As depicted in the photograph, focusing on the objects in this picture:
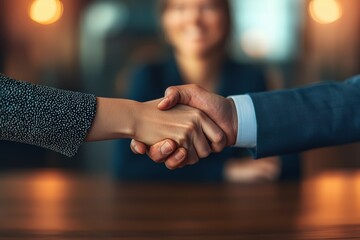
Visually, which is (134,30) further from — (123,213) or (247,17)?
(123,213)

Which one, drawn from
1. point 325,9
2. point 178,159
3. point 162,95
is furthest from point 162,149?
point 325,9

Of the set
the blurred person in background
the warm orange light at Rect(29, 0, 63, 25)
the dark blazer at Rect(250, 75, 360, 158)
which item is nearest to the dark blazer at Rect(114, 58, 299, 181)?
the blurred person in background

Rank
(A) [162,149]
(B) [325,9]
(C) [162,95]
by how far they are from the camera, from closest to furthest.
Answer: (A) [162,149]
(C) [162,95]
(B) [325,9]

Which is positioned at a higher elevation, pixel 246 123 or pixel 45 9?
pixel 45 9

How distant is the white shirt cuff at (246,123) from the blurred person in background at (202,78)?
0.65 meters

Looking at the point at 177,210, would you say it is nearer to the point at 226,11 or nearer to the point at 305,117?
the point at 305,117

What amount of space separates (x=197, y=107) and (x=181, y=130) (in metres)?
0.05

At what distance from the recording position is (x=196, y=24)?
1962mm

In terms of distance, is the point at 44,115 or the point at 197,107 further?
the point at 197,107

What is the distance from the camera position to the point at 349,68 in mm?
4410

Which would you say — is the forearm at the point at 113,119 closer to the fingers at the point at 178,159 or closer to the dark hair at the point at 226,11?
the fingers at the point at 178,159

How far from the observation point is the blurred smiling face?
194 cm

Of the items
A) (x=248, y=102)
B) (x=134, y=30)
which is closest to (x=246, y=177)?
(x=248, y=102)

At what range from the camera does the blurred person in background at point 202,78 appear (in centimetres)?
186
